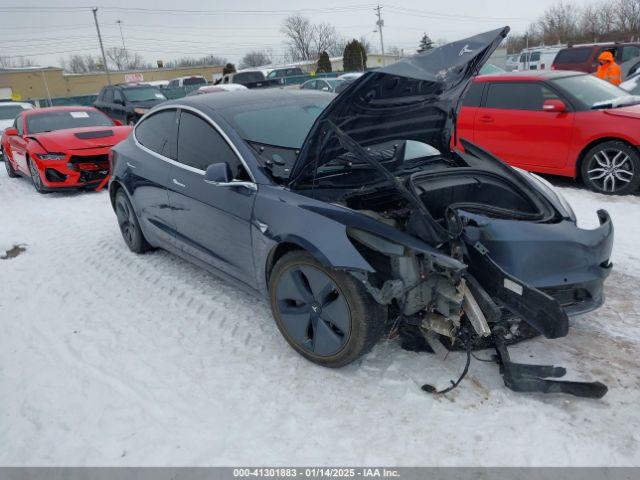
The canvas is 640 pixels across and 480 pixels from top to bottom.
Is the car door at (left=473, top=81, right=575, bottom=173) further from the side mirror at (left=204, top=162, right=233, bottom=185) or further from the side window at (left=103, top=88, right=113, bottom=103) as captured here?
the side window at (left=103, top=88, right=113, bottom=103)

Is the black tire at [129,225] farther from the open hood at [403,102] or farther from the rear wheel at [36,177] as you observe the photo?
the rear wheel at [36,177]

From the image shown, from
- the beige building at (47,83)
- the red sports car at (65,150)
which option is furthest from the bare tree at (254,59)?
the red sports car at (65,150)

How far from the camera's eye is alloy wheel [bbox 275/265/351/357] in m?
2.86

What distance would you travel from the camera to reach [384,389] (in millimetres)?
2859

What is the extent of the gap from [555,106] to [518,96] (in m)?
0.71

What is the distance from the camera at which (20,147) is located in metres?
9.00

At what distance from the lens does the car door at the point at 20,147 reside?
886 cm

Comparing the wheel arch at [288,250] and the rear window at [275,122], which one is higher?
the rear window at [275,122]

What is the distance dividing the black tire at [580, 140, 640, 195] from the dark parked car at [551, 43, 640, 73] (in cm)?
1352

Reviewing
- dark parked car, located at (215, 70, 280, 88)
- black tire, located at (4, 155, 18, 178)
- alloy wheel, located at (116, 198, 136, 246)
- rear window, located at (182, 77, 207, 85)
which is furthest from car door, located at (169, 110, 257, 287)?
rear window, located at (182, 77, 207, 85)

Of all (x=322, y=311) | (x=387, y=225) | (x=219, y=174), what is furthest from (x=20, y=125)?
(x=387, y=225)

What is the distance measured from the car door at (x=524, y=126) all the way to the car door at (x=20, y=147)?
7788 mm

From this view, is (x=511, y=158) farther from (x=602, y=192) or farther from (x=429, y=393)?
(x=429, y=393)

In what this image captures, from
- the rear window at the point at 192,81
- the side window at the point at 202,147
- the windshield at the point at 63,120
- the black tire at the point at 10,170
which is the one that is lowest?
the black tire at the point at 10,170
